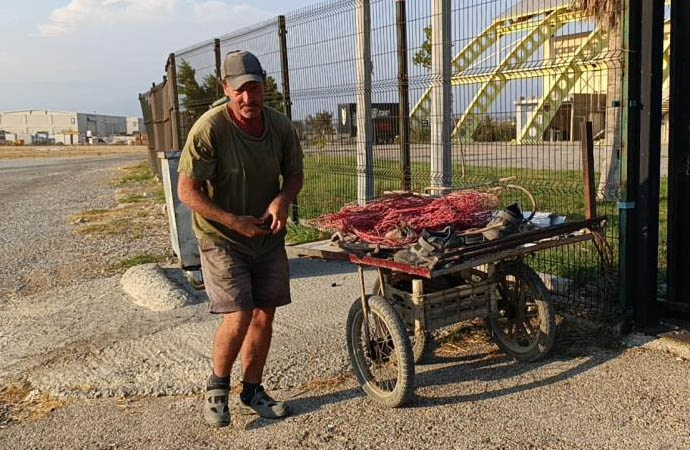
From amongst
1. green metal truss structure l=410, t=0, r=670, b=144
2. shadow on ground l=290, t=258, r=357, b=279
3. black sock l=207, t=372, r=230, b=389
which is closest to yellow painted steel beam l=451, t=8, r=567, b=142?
green metal truss structure l=410, t=0, r=670, b=144

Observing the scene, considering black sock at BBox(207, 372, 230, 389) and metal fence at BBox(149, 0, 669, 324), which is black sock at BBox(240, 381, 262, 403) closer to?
black sock at BBox(207, 372, 230, 389)

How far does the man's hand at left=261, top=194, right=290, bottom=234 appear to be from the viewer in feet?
12.0

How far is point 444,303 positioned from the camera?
4.04 metres

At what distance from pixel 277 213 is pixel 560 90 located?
8.62ft

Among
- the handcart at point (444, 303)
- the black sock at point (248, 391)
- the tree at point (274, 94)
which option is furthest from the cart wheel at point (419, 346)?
the tree at point (274, 94)

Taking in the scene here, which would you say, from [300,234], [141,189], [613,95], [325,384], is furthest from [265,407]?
[141,189]

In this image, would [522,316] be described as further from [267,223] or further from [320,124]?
[320,124]

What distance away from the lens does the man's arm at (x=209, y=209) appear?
3.54 metres

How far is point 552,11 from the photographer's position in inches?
218

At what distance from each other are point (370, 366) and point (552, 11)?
3.34m

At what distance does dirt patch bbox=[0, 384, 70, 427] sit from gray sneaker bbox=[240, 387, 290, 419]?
3.93ft

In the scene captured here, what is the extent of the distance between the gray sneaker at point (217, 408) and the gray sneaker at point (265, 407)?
0.51 ft

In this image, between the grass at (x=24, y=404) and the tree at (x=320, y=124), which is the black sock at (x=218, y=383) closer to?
the grass at (x=24, y=404)

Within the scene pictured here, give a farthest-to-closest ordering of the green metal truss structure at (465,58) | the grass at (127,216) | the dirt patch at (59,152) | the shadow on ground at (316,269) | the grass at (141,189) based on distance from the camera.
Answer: the dirt patch at (59,152) < the grass at (141,189) < the grass at (127,216) < the shadow on ground at (316,269) < the green metal truss structure at (465,58)
